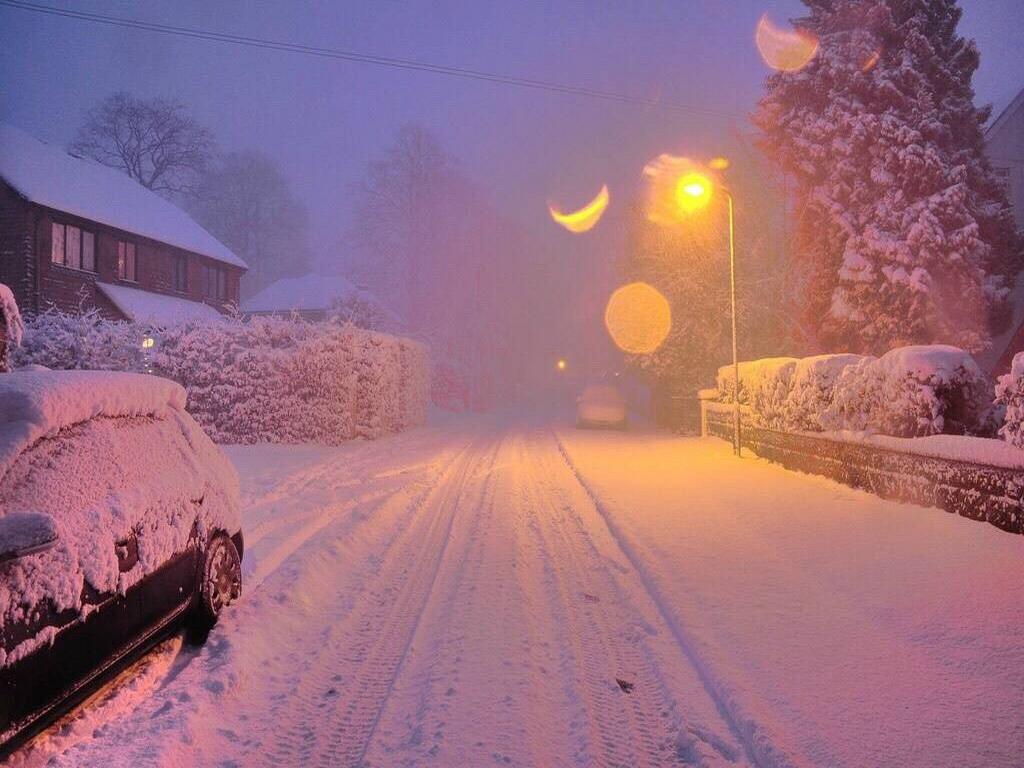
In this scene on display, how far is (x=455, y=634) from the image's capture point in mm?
4656

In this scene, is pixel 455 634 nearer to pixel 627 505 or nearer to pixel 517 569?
pixel 517 569

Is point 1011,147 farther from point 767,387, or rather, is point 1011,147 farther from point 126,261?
point 126,261

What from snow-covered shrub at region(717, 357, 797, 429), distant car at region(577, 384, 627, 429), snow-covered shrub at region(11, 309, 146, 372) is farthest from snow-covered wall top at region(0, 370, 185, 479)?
distant car at region(577, 384, 627, 429)

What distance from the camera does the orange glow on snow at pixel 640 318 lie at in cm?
2489

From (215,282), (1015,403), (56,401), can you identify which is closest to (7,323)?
(56,401)

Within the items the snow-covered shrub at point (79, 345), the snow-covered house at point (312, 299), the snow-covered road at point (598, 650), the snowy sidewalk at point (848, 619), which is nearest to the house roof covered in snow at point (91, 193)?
the snow-covered house at point (312, 299)

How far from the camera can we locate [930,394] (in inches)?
331

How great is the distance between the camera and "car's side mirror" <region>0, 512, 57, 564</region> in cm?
252

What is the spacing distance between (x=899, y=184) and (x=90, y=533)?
19.8 m

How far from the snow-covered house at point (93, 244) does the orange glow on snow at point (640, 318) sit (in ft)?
51.3

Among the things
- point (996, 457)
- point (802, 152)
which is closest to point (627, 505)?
point (996, 457)

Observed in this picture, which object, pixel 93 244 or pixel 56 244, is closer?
pixel 56 244

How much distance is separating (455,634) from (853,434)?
778 centimetres

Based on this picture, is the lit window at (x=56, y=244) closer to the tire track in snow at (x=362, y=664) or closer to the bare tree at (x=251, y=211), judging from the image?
the tire track in snow at (x=362, y=664)
